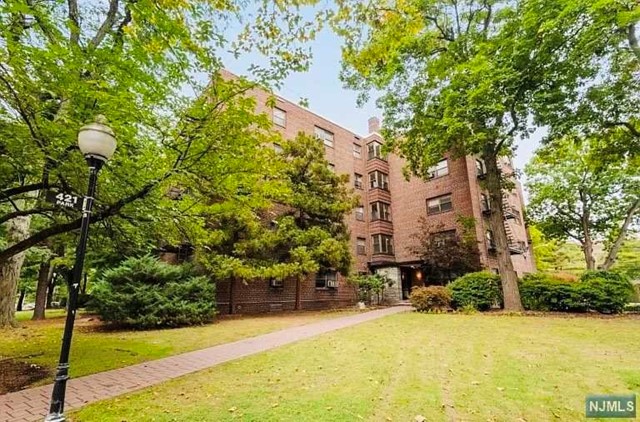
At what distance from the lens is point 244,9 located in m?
5.59

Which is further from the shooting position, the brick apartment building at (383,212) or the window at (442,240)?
the brick apartment building at (383,212)

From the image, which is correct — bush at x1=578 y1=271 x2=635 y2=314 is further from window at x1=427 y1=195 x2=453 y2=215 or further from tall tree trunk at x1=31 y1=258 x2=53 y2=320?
tall tree trunk at x1=31 y1=258 x2=53 y2=320

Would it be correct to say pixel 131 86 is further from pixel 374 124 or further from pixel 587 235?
pixel 587 235

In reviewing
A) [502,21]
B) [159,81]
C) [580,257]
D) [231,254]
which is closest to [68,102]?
[159,81]

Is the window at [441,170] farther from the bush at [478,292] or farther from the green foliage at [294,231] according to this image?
the bush at [478,292]

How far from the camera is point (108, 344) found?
859 cm

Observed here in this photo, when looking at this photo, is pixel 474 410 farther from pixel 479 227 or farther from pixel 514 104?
pixel 479 227

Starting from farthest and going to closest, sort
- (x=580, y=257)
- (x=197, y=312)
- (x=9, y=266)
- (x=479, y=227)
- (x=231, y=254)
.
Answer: (x=580, y=257)
(x=479, y=227)
(x=231, y=254)
(x=197, y=312)
(x=9, y=266)

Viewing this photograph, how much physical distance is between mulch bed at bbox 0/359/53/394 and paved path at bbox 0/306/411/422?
456mm

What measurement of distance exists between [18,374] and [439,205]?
75.9ft

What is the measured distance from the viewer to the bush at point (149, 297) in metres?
11.2

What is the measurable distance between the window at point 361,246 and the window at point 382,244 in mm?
770

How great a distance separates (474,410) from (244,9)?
6975 millimetres

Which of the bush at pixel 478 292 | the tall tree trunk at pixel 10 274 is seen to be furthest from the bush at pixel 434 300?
the tall tree trunk at pixel 10 274
